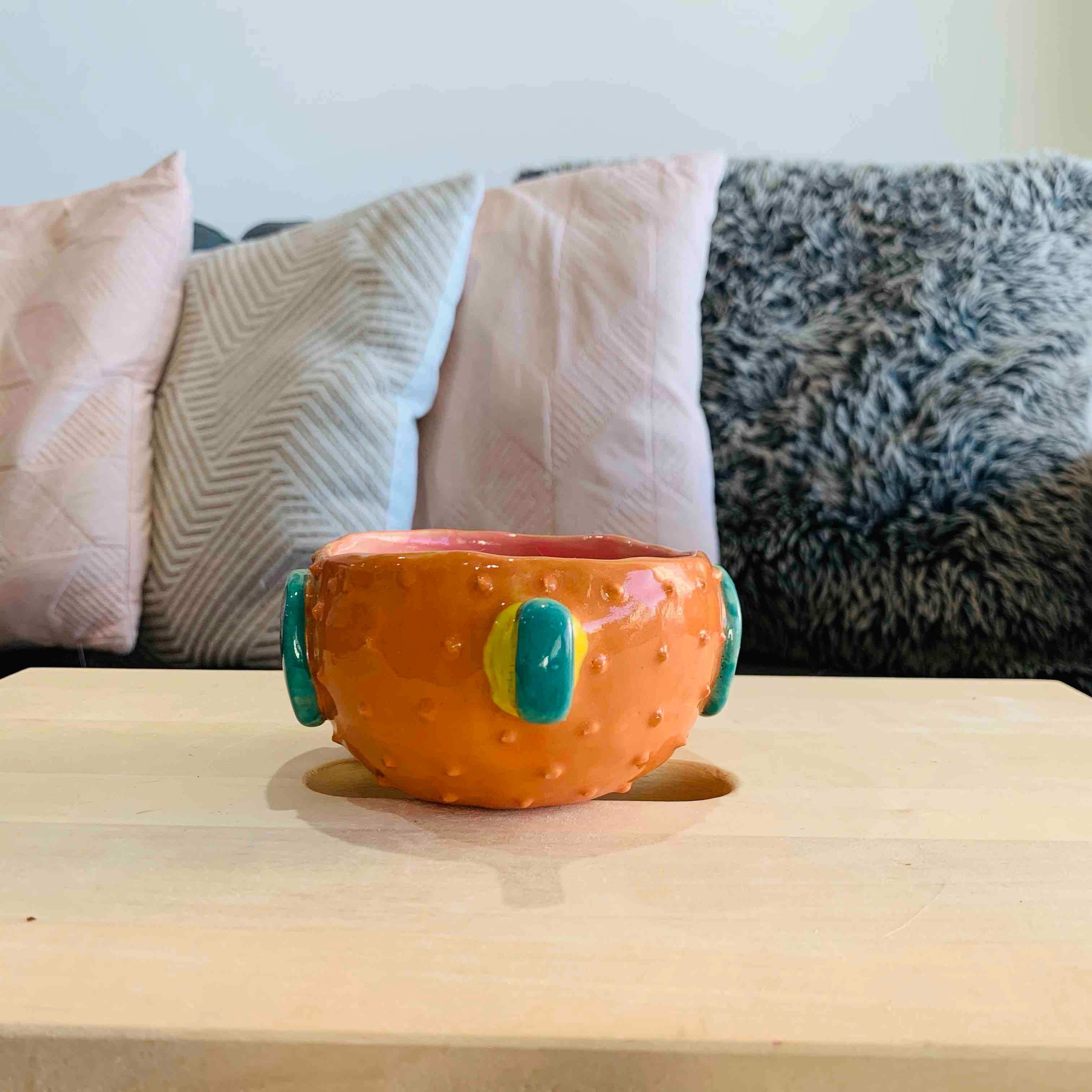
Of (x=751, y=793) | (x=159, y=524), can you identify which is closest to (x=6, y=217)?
(x=159, y=524)

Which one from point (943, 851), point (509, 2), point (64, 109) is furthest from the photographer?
point (64, 109)

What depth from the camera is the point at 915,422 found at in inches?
37.2

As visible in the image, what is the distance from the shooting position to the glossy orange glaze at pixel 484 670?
1.15 feet

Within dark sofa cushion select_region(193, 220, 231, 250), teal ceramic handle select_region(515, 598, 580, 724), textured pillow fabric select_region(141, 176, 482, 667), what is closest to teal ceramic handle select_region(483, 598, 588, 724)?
teal ceramic handle select_region(515, 598, 580, 724)

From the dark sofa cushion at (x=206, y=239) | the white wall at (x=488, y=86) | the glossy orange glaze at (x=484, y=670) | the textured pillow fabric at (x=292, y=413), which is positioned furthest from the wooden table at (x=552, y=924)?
the white wall at (x=488, y=86)

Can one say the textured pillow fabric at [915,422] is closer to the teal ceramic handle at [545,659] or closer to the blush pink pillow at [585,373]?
the blush pink pillow at [585,373]

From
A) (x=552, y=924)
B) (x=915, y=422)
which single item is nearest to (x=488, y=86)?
(x=915, y=422)

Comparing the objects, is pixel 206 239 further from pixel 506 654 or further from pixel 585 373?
pixel 506 654

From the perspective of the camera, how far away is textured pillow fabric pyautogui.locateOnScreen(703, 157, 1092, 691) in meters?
0.91

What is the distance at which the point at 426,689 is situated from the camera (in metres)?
0.35

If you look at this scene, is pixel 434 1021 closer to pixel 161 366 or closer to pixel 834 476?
pixel 834 476

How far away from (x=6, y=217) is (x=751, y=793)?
1092 mm

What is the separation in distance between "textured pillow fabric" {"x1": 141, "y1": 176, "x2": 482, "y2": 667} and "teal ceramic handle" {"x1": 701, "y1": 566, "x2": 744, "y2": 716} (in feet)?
1.85

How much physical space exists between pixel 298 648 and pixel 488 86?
1.42 metres
